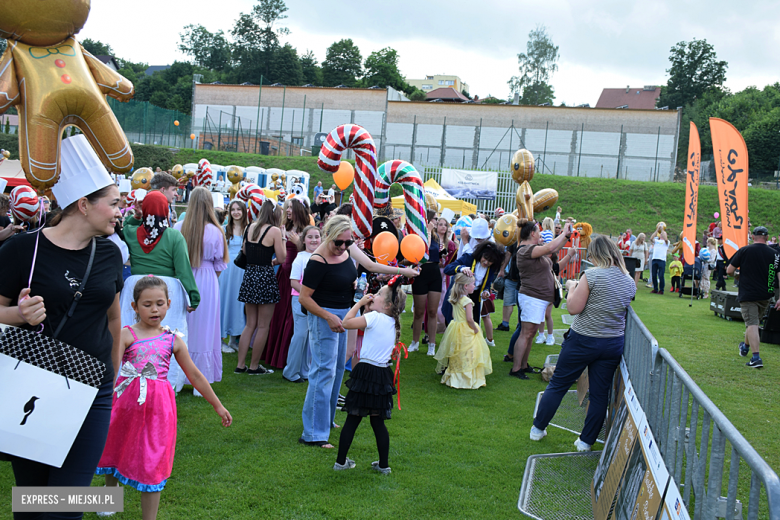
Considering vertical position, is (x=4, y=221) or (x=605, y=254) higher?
(x=605, y=254)

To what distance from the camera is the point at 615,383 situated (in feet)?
16.4

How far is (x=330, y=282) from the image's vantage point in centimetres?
439

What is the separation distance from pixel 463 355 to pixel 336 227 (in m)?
2.94

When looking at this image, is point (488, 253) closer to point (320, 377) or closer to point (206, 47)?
point (320, 377)

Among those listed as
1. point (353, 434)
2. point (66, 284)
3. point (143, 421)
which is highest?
point (66, 284)

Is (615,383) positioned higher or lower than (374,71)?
lower

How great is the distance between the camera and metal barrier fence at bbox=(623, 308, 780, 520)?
68.3 inches

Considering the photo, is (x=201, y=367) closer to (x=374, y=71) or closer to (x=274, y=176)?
(x=274, y=176)

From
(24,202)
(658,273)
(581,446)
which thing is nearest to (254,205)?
(24,202)

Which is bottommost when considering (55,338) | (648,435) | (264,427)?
(264,427)

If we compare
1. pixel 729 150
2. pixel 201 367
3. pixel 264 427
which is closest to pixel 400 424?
pixel 264 427

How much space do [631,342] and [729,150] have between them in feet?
20.5

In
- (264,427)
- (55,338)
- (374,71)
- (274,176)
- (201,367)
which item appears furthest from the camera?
(374,71)

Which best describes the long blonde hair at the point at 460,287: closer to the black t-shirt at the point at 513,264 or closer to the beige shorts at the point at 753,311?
the black t-shirt at the point at 513,264
